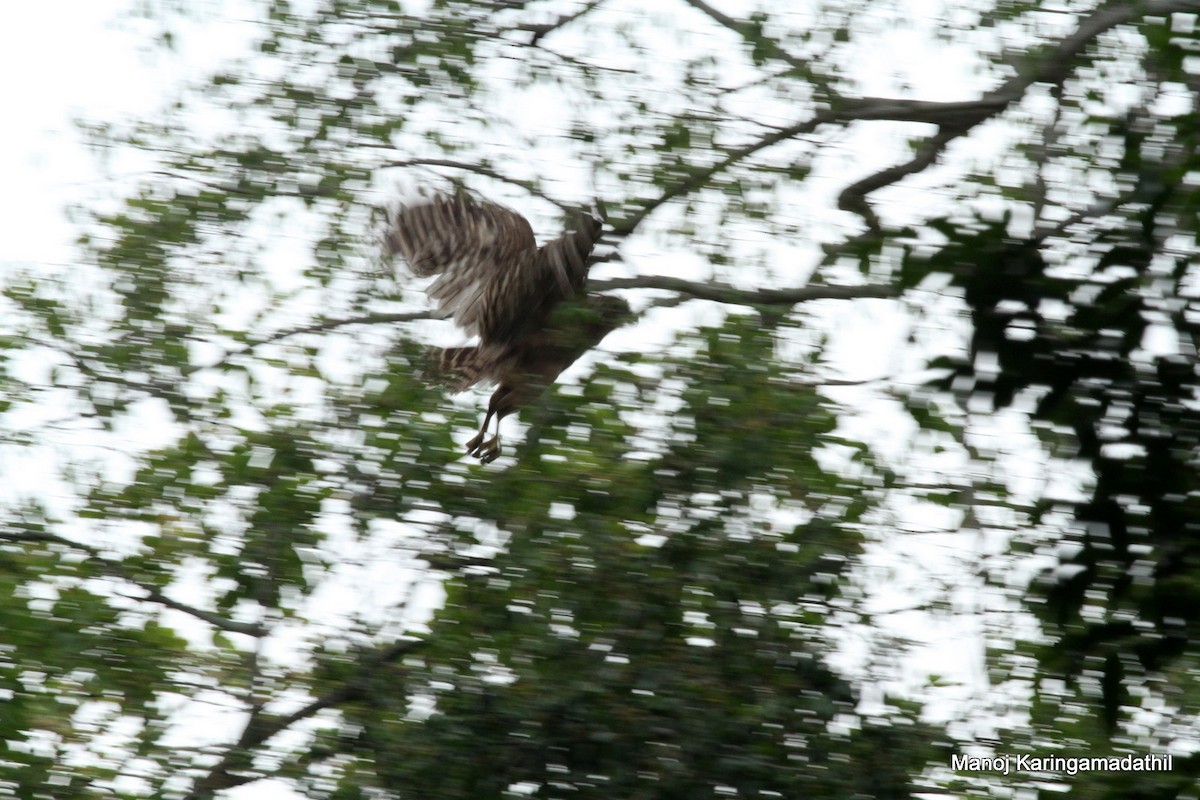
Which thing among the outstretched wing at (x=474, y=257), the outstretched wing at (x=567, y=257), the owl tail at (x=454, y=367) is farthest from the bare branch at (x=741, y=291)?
the owl tail at (x=454, y=367)

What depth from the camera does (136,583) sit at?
4.04 meters

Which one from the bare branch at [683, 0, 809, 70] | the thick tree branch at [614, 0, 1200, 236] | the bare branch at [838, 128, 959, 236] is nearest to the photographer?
the thick tree branch at [614, 0, 1200, 236]

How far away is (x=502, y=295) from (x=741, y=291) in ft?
2.76

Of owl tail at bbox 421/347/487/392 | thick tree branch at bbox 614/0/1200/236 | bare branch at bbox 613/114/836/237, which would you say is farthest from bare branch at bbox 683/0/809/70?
owl tail at bbox 421/347/487/392

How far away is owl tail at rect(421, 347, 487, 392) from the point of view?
4.14 m

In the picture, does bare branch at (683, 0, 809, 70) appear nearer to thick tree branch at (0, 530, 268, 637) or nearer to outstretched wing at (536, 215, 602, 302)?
outstretched wing at (536, 215, 602, 302)

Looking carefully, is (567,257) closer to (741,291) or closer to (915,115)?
(741,291)

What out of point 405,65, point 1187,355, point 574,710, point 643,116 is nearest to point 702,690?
point 574,710

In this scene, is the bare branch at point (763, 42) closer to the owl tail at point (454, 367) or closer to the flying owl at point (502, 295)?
the flying owl at point (502, 295)

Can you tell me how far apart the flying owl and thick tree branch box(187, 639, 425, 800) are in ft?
2.24

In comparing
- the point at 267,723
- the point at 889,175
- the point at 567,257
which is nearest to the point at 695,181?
the point at 567,257

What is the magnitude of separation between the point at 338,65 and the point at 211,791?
103 inches

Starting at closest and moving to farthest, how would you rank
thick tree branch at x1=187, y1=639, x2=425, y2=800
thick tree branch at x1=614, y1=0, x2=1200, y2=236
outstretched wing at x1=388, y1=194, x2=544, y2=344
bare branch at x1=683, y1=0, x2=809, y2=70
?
thick tree branch at x1=187, y1=639, x2=425, y2=800, outstretched wing at x1=388, y1=194, x2=544, y2=344, thick tree branch at x1=614, y1=0, x2=1200, y2=236, bare branch at x1=683, y1=0, x2=809, y2=70

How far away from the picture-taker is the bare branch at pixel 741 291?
427 centimetres
